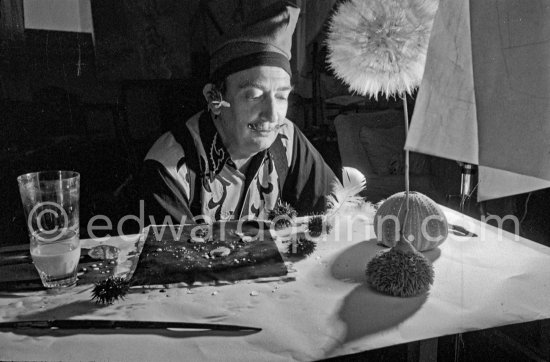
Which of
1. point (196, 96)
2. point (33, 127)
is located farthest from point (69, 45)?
point (196, 96)

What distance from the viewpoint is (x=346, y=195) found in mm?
1196

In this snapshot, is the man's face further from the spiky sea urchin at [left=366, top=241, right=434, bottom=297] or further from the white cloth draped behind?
the white cloth draped behind

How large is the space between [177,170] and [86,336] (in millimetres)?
706

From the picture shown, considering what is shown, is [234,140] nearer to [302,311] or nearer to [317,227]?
[317,227]

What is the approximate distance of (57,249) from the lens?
0.71m

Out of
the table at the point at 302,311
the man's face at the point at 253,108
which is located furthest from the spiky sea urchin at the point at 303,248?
the man's face at the point at 253,108

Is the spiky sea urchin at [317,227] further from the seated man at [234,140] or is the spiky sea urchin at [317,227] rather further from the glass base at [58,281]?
the glass base at [58,281]

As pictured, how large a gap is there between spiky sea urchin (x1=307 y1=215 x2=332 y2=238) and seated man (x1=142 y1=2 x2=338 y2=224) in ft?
1.16

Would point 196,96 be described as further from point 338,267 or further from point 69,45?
point 338,267

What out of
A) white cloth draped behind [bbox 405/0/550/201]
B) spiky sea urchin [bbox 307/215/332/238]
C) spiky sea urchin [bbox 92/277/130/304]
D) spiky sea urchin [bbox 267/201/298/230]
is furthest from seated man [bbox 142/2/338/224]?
white cloth draped behind [bbox 405/0/550/201]

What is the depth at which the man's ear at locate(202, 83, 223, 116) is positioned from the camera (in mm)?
1298

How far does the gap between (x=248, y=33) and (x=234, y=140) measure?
0.30m

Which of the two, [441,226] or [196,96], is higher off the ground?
[196,96]

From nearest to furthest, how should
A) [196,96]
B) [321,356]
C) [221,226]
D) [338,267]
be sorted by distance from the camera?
[321,356], [338,267], [221,226], [196,96]
